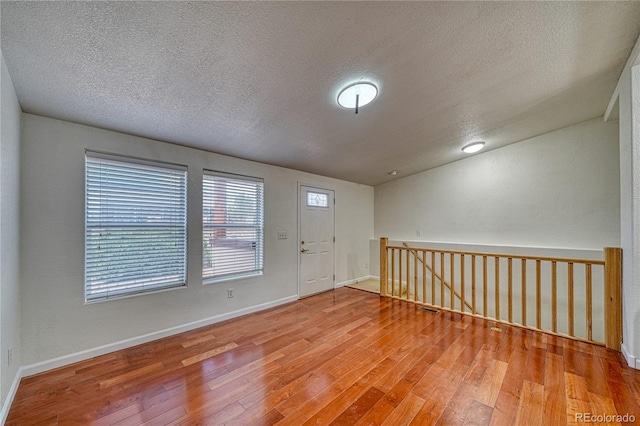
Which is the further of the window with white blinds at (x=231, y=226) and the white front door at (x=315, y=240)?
the white front door at (x=315, y=240)

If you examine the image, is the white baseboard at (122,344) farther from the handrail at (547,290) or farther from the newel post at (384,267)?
the handrail at (547,290)

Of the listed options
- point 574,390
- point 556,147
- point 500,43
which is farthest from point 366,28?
point 556,147

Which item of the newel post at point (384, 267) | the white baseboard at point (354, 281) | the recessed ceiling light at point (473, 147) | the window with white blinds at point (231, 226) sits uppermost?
the recessed ceiling light at point (473, 147)

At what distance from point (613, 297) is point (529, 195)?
1.98m

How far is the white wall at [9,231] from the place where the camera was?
1.68m

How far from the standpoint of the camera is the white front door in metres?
4.52

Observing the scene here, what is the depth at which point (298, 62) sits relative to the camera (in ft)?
6.25

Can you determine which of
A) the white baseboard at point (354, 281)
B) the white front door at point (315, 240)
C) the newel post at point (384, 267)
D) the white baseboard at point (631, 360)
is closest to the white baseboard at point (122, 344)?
the white front door at point (315, 240)

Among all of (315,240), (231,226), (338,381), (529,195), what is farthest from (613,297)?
(231,226)

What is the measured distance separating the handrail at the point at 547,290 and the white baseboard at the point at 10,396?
427cm

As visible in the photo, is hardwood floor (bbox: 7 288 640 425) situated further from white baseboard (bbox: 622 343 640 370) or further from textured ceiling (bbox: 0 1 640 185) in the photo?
textured ceiling (bbox: 0 1 640 185)

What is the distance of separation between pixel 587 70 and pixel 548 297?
10.7 ft

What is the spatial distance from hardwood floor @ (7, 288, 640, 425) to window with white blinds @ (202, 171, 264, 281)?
0.83 metres

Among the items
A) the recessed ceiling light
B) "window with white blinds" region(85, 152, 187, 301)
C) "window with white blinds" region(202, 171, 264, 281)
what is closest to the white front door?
"window with white blinds" region(202, 171, 264, 281)
